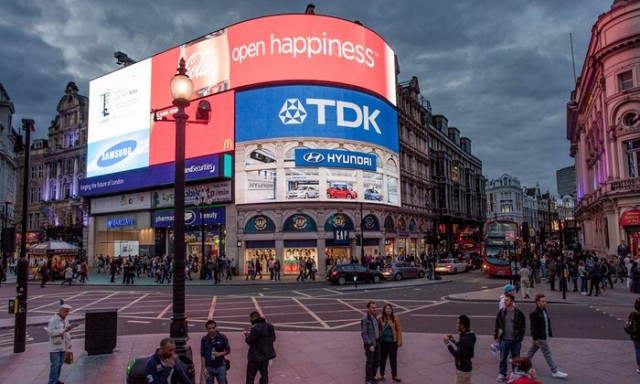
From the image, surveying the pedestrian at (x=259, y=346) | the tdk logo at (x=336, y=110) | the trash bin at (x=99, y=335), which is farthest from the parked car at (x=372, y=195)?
the pedestrian at (x=259, y=346)

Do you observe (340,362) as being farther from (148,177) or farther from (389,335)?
(148,177)

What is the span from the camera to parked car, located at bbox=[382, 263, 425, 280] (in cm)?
3353

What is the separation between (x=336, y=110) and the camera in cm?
4188

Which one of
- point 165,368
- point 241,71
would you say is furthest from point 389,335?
point 241,71

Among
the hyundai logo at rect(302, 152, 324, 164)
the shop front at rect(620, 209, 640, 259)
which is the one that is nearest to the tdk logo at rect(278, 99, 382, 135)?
the hyundai logo at rect(302, 152, 324, 164)

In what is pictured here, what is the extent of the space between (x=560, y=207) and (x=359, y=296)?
165m

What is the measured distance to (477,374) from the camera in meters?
9.29

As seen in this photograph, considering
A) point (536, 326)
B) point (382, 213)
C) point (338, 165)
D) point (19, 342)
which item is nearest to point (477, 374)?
point (536, 326)

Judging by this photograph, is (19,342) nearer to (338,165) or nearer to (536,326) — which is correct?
(536,326)

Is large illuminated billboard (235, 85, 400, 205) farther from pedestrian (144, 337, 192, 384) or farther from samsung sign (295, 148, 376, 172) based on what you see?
pedestrian (144, 337, 192, 384)

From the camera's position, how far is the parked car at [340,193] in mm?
40750

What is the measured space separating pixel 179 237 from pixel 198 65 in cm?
4257

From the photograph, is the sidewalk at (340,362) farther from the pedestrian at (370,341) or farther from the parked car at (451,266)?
the parked car at (451,266)

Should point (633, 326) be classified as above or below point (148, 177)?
below
